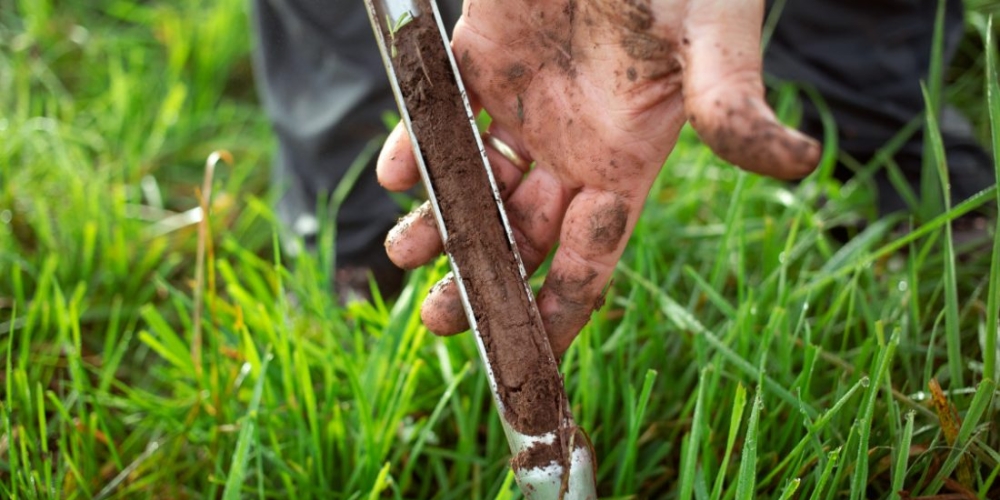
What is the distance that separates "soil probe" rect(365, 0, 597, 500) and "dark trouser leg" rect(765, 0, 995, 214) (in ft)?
3.63

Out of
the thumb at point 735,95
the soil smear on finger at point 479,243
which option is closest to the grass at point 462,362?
the soil smear on finger at point 479,243

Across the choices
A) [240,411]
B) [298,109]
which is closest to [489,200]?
[240,411]

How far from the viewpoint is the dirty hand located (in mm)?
1075

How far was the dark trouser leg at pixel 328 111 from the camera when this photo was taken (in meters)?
1.83

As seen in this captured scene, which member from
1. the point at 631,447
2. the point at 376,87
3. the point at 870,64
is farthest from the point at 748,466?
the point at 870,64

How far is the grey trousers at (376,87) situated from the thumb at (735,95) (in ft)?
3.33

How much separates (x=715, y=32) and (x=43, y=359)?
1208 mm

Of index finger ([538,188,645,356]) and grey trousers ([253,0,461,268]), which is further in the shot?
grey trousers ([253,0,461,268])

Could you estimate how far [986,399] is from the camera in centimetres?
103

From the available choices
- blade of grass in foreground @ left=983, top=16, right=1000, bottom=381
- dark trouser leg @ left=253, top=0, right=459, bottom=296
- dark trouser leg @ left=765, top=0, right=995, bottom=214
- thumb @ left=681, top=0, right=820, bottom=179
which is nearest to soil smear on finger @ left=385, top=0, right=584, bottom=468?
thumb @ left=681, top=0, right=820, bottom=179

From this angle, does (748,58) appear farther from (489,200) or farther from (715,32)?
(489,200)

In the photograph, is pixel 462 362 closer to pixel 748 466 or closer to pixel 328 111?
pixel 748 466

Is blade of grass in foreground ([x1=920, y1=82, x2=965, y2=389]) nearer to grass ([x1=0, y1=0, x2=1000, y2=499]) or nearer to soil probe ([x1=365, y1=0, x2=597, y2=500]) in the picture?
grass ([x1=0, y1=0, x2=1000, y2=499])

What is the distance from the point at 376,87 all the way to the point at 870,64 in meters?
1.13
